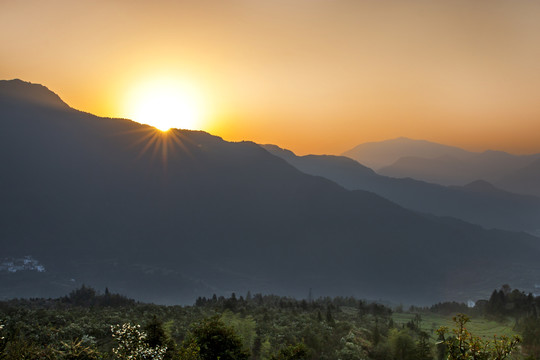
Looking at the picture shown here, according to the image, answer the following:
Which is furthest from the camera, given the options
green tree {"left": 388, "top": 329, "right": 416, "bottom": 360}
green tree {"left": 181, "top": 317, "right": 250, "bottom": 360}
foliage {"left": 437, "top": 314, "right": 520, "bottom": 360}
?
green tree {"left": 388, "top": 329, "right": 416, "bottom": 360}

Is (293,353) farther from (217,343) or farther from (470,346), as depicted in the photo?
(470,346)

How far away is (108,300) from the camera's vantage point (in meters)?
117

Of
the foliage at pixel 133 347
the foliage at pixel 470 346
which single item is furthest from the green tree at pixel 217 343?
the foliage at pixel 470 346

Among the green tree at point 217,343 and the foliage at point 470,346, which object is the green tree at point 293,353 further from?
the foliage at point 470,346

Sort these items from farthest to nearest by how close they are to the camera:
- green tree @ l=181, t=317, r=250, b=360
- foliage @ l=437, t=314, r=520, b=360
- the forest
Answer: green tree @ l=181, t=317, r=250, b=360 < the forest < foliage @ l=437, t=314, r=520, b=360

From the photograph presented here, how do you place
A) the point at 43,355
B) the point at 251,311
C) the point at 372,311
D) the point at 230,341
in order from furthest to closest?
1. the point at 372,311
2. the point at 251,311
3. the point at 230,341
4. the point at 43,355

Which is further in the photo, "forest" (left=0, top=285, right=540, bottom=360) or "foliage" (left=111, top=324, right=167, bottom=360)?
"forest" (left=0, top=285, right=540, bottom=360)

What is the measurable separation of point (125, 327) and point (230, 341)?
11.3 meters

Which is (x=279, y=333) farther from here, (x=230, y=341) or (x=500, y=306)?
(x=500, y=306)

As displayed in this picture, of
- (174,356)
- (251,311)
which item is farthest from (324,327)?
(174,356)

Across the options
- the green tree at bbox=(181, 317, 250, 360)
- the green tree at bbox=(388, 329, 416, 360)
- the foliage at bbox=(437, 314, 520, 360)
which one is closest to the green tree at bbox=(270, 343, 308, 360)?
the green tree at bbox=(181, 317, 250, 360)

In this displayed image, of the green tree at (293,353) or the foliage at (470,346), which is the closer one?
the foliage at (470,346)

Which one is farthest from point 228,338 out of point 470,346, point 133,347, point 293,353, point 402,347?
point 402,347

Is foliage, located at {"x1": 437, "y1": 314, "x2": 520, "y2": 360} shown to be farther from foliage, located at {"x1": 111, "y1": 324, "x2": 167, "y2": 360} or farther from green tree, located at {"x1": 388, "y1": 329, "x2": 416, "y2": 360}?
green tree, located at {"x1": 388, "y1": 329, "x2": 416, "y2": 360}
